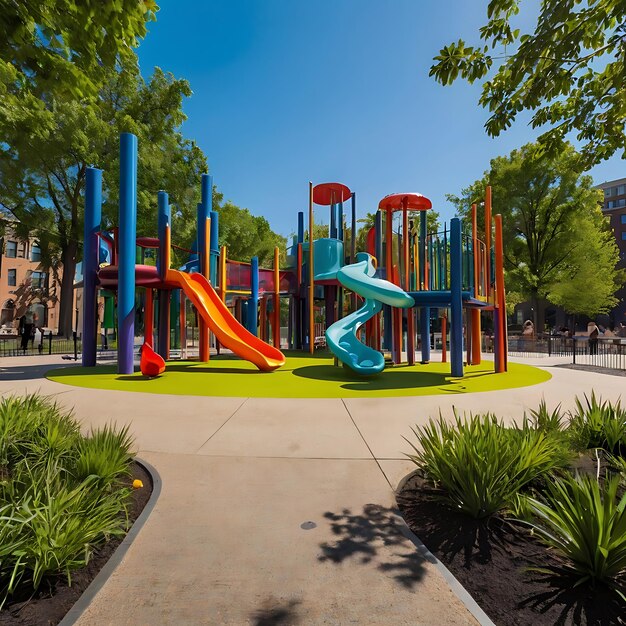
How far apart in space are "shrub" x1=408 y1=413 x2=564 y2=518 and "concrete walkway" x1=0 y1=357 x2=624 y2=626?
1.84ft

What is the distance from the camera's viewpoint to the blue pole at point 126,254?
1191 cm

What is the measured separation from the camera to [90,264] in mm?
13664

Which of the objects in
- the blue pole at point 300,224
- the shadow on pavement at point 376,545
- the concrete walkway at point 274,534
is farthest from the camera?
the blue pole at point 300,224

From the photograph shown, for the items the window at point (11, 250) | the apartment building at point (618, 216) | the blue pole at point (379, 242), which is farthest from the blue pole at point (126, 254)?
the apartment building at point (618, 216)

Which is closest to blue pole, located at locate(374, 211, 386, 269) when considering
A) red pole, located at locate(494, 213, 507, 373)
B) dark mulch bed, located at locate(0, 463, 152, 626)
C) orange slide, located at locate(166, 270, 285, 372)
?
red pole, located at locate(494, 213, 507, 373)

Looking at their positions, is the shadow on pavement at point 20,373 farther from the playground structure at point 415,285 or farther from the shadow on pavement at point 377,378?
the playground structure at point 415,285

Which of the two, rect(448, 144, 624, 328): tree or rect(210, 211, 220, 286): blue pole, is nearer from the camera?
rect(210, 211, 220, 286): blue pole

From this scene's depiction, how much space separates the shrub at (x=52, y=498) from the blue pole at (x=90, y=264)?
989cm

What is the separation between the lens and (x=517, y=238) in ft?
105

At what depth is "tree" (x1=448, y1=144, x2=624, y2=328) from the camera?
29.8 metres

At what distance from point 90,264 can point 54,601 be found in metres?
13.5

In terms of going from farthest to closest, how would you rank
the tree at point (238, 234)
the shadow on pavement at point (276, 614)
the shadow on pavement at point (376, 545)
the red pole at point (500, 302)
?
the tree at point (238, 234) < the red pole at point (500, 302) < the shadow on pavement at point (376, 545) < the shadow on pavement at point (276, 614)

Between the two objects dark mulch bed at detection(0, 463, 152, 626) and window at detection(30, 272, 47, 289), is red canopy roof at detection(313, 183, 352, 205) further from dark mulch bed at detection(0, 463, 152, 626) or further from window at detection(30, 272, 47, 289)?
window at detection(30, 272, 47, 289)

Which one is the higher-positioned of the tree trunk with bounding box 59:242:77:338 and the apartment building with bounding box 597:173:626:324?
the apartment building with bounding box 597:173:626:324
